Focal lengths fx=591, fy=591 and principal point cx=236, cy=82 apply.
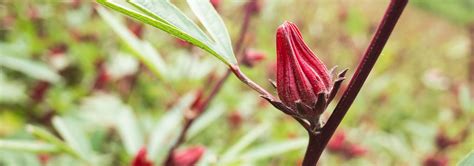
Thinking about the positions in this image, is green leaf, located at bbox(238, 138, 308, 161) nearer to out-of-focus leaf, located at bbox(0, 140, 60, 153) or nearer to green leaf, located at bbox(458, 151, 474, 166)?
out-of-focus leaf, located at bbox(0, 140, 60, 153)

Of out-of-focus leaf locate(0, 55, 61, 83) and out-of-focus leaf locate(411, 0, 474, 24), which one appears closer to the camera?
out-of-focus leaf locate(0, 55, 61, 83)

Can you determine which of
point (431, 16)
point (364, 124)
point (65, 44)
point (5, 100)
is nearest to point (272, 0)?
point (364, 124)

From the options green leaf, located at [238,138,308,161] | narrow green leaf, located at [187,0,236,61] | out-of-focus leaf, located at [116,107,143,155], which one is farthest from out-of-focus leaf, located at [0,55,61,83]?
narrow green leaf, located at [187,0,236,61]

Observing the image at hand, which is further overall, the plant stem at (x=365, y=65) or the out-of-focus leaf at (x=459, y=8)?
the out-of-focus leaf at (x=459, y=8)

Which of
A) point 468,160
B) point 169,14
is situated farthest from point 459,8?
point 169,14

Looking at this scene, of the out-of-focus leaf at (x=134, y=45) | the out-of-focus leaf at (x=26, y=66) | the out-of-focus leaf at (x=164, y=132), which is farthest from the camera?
the out-of-focus leaf at (x=26, y=66)

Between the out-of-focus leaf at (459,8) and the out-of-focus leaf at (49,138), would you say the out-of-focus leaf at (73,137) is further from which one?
the out-of-focus leaf at (459,8)

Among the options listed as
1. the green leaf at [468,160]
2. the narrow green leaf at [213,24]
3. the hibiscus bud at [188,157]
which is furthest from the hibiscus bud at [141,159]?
the green leaf at [468,160]

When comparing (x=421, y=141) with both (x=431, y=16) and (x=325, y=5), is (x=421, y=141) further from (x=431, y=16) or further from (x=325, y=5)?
(x=431, y=16)
